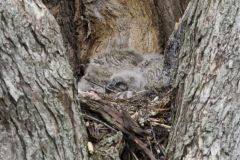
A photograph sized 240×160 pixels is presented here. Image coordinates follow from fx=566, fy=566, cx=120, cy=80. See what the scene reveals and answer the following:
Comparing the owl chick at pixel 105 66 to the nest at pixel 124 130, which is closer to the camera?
the nest at pixel 124 130

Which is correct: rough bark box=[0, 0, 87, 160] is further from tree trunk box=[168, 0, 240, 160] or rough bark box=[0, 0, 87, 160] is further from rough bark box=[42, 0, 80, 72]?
rough bark box=[42, 0, 80, 72]

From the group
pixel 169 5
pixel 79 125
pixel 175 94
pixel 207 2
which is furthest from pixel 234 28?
pixel 169 5

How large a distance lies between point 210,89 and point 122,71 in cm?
162

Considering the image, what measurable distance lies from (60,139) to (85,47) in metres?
1.89

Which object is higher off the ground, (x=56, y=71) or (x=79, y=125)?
(x=56, y=71)

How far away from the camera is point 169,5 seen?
373 cm

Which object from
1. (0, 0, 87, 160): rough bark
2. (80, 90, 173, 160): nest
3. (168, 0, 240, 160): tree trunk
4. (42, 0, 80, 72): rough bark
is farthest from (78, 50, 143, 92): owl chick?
(0, 0, 87, 160): rough bark

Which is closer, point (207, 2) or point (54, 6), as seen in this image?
point (207, 2)

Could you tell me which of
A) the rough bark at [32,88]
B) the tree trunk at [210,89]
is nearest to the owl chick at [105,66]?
the tree trunk at [210,89]

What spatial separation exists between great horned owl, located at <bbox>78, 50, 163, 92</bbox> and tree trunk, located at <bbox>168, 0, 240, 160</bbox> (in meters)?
1.25

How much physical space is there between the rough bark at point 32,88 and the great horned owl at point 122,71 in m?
1.57

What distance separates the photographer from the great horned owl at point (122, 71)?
3.64 metres

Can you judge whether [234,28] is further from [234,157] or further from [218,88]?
[234,157]

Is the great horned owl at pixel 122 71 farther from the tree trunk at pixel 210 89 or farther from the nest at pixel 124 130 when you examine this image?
the tree trunk at pixel 210 89
